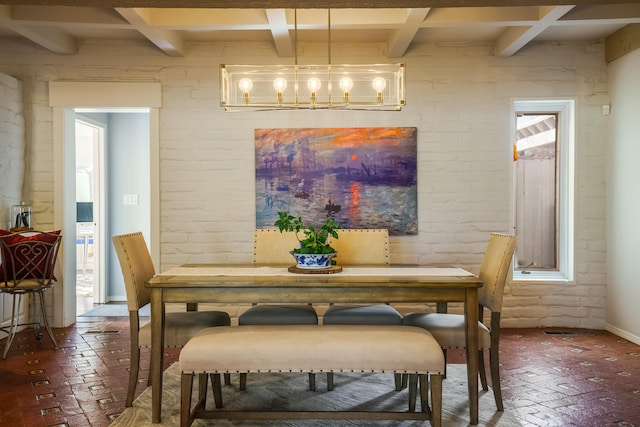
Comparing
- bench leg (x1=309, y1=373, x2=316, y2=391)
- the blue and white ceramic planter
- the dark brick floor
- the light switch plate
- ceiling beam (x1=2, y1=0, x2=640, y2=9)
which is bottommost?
the dark brick floor

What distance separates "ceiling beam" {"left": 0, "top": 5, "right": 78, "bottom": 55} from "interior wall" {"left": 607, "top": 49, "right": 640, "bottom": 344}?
4.58 m

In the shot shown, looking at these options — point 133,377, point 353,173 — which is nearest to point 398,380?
point 133,377

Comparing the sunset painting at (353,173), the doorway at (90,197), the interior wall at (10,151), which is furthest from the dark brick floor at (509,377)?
the sunset painting at (353,173)

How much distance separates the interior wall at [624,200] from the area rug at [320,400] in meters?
1.81

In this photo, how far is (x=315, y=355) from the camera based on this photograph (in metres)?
2.37

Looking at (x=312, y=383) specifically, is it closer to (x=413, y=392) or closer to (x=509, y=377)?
(x=413, y=392)

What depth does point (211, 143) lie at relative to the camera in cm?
463

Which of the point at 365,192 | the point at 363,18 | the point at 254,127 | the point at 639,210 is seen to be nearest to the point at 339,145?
the point at 365,192

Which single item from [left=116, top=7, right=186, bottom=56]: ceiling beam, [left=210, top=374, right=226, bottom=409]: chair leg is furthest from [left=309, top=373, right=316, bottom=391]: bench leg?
[left=116, top=7, right=186, bottom=56]: ceiling beam

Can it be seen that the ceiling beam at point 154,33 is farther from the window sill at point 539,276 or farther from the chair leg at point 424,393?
the window sill at point 539,276

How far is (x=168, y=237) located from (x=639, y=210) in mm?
3835

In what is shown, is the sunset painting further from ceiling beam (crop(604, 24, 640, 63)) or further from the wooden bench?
the wooden bench

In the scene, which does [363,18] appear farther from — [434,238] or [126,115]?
[126,115]

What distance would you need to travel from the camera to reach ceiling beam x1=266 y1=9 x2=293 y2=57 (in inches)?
144
